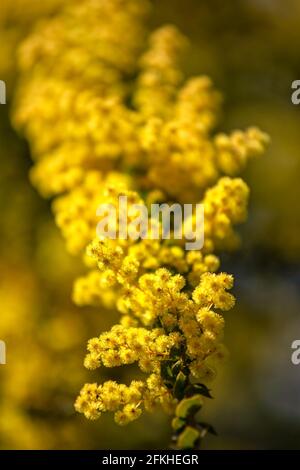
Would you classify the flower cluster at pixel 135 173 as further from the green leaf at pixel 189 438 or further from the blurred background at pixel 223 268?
the blurred background at pixel 223 268

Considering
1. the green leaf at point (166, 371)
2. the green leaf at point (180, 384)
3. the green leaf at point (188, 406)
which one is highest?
the green leaf at point (166, 371)

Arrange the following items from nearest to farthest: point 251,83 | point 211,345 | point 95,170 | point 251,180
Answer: point 211,345
point 95,170
point 251,180
point 251,83

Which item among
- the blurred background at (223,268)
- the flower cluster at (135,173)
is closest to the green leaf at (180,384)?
the flower cluster at (135,173)

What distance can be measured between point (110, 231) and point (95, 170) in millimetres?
283

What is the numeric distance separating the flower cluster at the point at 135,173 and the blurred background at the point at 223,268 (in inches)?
4.9

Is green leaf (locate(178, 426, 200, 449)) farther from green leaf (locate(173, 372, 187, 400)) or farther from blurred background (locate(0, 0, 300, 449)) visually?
blurred background (locate(0, 0, 300, 449))

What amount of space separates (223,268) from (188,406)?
0.54 m

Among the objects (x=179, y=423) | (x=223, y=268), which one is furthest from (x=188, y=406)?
(x=223, y=268)

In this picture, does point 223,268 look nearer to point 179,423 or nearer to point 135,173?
point 135,173

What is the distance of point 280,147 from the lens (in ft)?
5.43

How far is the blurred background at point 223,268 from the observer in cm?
139

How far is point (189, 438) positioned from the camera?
0.85 meters
